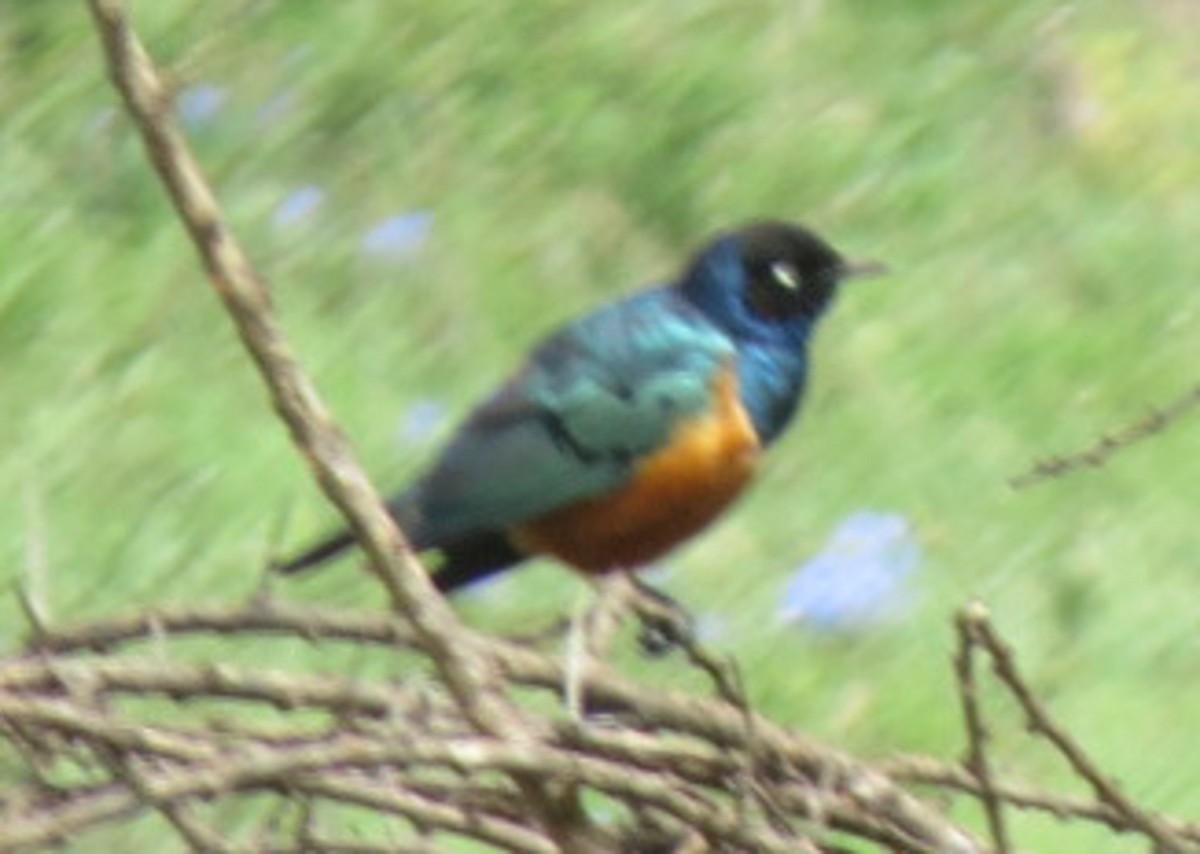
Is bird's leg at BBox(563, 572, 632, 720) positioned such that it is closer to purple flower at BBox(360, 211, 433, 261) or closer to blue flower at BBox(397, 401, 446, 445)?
A: blue flower at BBox(397, 401, 446, 445)

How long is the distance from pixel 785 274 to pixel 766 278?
38 mm

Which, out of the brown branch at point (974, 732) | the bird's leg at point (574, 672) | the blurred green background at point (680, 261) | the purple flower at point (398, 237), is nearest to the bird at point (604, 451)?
the blurred green background at point (680, 261)

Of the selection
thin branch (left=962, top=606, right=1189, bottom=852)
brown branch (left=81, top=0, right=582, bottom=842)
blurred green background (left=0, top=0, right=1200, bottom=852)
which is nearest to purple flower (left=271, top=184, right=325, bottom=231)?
blurred green background (left=0, top=0, right=1200, bottom=852)

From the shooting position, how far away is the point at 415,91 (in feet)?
20.5

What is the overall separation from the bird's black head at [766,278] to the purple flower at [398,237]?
1.62m

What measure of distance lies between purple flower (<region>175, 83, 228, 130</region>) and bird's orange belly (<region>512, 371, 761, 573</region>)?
2.23 m

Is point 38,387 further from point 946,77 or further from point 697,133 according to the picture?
point 946,77

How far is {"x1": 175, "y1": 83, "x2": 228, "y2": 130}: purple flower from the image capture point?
6051 mm

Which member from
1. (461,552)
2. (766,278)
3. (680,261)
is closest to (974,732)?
(461,552)

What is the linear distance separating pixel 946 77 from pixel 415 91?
35.8 inches

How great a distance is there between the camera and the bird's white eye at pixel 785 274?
4234 millimetres

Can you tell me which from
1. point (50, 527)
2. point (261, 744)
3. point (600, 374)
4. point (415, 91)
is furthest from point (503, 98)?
point (261, 744)

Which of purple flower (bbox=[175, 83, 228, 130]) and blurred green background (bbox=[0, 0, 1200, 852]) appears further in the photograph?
purple flower (bbox=[175, 83, 228, 130])

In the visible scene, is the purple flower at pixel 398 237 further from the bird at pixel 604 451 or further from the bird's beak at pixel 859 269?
the bird at pixel 604 451
